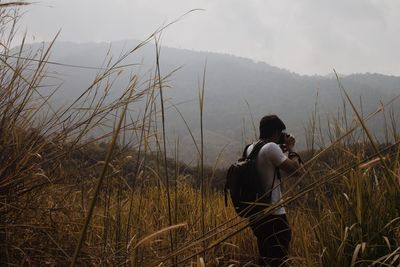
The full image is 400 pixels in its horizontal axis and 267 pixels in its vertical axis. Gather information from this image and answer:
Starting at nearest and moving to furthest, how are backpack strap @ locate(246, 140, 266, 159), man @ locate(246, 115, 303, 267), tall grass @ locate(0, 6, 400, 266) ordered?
tall grass @ locate(0, 6, 400, 266) < man @ locate(246, 115, 303, 267) < backpack strap @ locate(246, 140, 266, 159)

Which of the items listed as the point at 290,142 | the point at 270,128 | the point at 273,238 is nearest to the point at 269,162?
the point at 270,128

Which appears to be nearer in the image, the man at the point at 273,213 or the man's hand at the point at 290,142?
the man at the point at 273,213

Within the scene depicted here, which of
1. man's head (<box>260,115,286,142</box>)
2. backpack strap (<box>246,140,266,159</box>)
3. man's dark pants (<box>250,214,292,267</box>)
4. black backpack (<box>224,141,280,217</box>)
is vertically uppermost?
man's head (<box>260,115,286,142</box>)

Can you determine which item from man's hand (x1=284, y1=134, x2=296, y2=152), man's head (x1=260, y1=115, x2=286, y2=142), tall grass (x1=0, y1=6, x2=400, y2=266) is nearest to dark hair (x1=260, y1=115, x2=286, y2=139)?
man's head (x1=260, y1=115, x2=286, y2=142)

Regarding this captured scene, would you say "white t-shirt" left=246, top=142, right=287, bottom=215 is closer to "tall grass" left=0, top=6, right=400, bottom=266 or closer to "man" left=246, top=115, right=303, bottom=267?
"man" left=246, top=115, right=303, bottom=267

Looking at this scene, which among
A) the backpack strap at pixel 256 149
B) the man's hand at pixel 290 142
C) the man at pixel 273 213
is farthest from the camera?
the man's hand at pixel 290 142

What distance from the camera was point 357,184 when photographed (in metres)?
1.89

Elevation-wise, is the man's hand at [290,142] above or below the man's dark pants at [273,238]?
above

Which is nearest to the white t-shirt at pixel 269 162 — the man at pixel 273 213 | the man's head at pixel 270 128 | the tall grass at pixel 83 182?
the man at pixel 273 213

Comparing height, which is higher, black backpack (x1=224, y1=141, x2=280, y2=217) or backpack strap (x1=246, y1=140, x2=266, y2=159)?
backpack strap (x1=246, y1=140, x2=266, y2=159)

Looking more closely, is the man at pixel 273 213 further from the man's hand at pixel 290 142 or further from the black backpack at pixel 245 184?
the man's hand at pixel 290 142

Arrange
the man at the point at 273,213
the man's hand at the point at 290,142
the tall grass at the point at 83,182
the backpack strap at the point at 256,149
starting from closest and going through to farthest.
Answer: the tall grass at the point at 83,182 → the man at the point at 273,213 → the backpack strap at the point at 256,149 → the man's hand at the point at 290,142

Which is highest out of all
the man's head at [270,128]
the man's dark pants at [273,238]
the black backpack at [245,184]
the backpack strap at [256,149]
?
the man's head at [270,128]

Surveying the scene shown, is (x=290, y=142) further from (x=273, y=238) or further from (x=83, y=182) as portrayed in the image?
(x=83, y=182)
